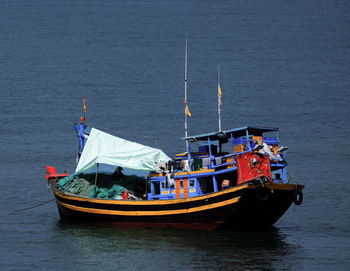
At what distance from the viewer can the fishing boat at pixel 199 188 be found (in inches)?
1417

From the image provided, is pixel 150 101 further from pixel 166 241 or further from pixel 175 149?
pixel 166 241

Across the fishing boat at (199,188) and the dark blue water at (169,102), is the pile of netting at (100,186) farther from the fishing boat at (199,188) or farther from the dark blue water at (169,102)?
the dark blue water at (169,102)

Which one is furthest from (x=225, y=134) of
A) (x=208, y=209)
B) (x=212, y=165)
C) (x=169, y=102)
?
(x=169, y=102)

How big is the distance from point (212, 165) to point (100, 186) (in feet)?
26.7

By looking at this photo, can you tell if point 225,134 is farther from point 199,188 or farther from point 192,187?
point 192,187

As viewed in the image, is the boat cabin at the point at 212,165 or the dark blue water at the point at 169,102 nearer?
the dark blue water at the point at 169,102

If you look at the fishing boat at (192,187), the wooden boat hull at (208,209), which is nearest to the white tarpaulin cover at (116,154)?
the fishing boat at (192,187)

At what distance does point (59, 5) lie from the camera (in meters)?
130

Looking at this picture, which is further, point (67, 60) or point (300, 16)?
point (300, 16)

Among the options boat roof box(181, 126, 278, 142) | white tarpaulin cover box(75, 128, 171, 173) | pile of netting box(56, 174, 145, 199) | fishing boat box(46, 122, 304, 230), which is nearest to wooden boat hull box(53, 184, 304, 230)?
fishing boat box(46, 122, 304, 230)

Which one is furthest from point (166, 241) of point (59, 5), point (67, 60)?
point (59, 5)

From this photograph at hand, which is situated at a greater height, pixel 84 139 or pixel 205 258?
pixel 84 139

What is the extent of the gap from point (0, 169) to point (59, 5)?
76614mm

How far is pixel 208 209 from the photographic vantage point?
3662 cm
